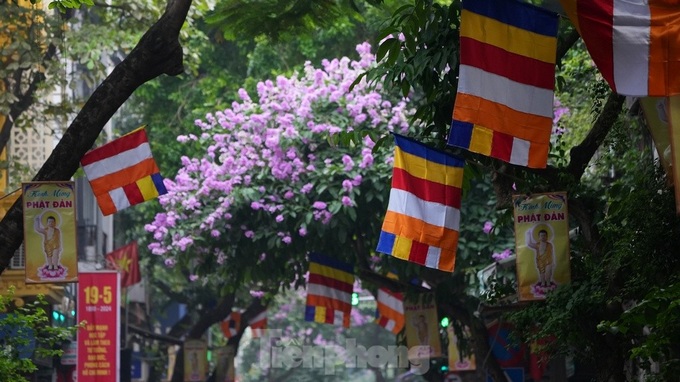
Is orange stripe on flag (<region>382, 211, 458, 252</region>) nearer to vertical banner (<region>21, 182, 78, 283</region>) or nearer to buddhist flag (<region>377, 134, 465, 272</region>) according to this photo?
buddhist flag (<region>377, 134, 465, 272</region>)

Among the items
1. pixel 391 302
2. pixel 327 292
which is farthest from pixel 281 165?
pixel 391 302

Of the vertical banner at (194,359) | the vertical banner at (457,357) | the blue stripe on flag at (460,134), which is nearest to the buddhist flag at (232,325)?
the vertical banner at (194,359)

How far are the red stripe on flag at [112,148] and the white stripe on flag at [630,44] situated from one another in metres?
6.55

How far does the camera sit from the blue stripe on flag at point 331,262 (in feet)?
72.0

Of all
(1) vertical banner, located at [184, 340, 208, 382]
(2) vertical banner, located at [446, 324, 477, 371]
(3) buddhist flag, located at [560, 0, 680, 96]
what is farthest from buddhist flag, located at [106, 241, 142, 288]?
(3) buddhist flag, located at [560, 0, 680, 96]

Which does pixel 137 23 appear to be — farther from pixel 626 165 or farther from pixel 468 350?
pixel 626 165

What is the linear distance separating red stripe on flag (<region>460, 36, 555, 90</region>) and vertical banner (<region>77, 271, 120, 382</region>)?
14483 mm

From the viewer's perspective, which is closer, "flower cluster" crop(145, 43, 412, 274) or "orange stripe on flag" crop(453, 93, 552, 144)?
"orange stripe on flag" crop(453, 93, 552, 144)

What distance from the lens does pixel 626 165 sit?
14.3 m

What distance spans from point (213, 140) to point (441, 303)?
15.2 ft

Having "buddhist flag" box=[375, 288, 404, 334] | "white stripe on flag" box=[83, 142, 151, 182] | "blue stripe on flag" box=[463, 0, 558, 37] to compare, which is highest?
"blue stripe on flag" box=[463, 0, 558, 37]

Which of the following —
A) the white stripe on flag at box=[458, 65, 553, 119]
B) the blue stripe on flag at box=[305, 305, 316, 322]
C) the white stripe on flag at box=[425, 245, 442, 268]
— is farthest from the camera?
the blue stripe on flag at box=[305, 305, 316, 322]

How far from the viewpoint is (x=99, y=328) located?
2334 cm

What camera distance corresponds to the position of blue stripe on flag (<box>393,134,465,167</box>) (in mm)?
12164
